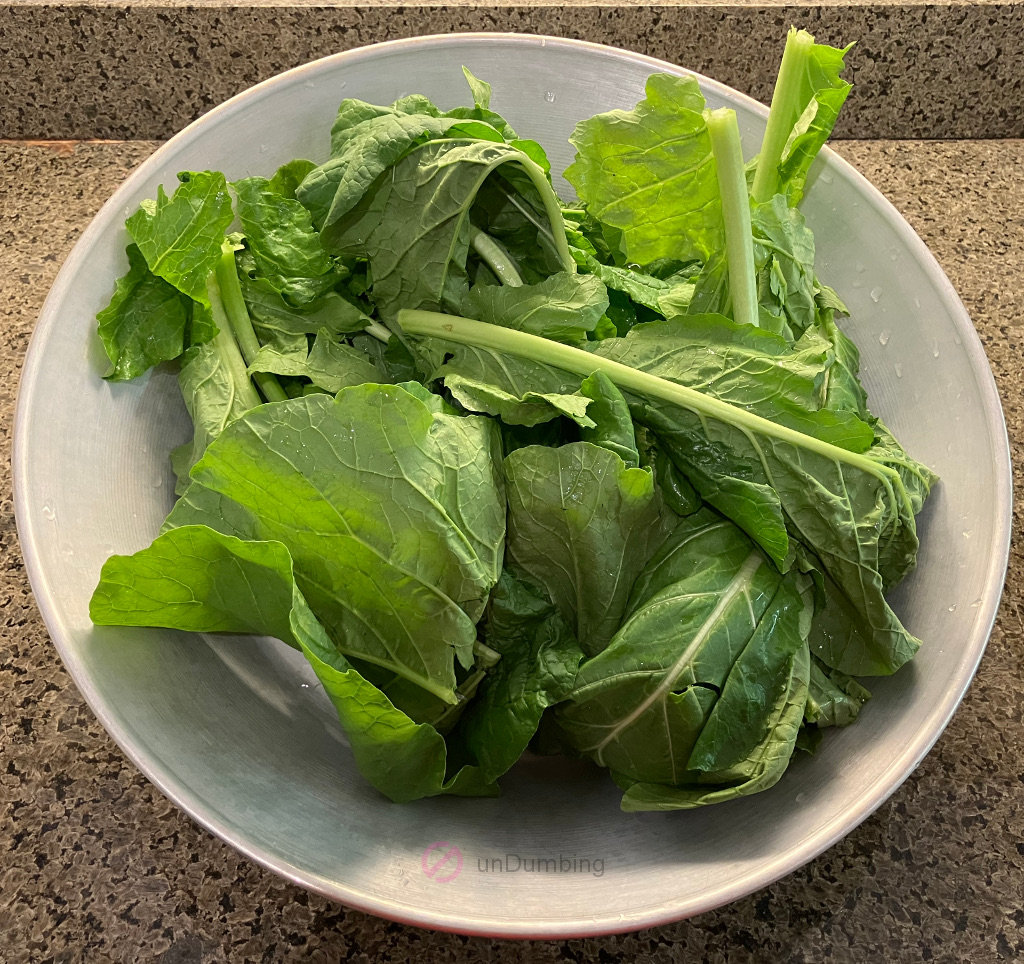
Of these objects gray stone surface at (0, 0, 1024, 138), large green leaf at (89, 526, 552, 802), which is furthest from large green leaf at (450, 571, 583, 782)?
gray stone surface at (0, 0, 1024, 138)

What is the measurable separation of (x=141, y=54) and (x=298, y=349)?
583mm

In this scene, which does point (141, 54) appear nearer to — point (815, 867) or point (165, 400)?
point (165, 400)

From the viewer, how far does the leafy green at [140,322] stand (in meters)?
0.73

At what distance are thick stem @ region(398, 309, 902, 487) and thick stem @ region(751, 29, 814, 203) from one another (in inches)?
10.7

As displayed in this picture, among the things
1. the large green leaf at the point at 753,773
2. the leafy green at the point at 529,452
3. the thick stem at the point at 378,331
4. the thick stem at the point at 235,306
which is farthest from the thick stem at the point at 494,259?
the large green leaf at the point at 753,773

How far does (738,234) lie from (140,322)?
0.53m

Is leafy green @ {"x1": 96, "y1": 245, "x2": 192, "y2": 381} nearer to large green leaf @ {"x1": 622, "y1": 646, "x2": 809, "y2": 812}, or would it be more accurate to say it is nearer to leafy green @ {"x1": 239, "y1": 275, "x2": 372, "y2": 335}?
leafy green @ {"x1": 239, "y1": 275, "x2": 372, "y2": 335}

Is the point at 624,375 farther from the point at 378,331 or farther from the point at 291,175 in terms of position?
the point at 291,175

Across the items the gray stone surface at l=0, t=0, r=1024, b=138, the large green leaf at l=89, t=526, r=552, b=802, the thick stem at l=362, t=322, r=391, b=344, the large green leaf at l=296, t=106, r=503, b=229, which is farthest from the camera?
the gray stone surface at l=0, t=0, r=1024, b=138

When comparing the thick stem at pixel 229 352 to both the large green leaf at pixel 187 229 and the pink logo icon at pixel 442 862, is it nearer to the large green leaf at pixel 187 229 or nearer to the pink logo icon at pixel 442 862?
the large green leaf at pixel 187 229

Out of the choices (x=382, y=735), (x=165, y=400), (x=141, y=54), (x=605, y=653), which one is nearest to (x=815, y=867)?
(x=605, y=653)

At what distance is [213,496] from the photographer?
2.01 ft

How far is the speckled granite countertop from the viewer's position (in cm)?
69

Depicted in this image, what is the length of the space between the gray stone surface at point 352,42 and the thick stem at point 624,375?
1.81ft
